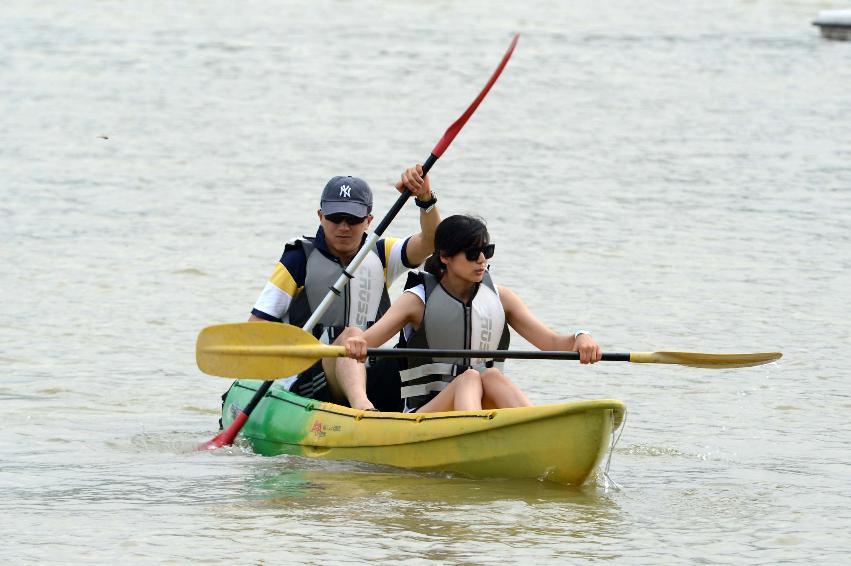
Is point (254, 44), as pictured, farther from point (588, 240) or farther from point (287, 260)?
point (287, 260)

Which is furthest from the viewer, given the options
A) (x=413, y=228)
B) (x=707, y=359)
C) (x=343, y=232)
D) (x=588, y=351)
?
(x=413, y=228)

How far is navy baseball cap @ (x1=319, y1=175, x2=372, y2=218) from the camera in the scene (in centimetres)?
686

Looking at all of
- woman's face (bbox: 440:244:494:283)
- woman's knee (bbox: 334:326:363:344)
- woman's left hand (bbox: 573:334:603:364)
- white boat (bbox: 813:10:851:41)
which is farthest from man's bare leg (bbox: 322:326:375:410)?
white boat (bbox: 813:10:851:41)

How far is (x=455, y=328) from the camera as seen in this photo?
646 cm

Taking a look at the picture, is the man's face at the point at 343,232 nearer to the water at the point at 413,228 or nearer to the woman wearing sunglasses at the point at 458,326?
the woman wearing sunglasses at the point at 458,326

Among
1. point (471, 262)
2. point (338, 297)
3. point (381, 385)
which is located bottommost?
point (381, 385)

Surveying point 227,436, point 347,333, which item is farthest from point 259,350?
point 227,436

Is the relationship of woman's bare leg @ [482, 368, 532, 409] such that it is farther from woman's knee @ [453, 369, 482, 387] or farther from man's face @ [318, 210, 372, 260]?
man's face @ [318, 210, 372, 260]

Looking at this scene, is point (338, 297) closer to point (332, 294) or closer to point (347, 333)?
point (332, 294)

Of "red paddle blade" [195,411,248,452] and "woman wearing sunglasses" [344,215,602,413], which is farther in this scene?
"red paddle blade" [195,411,248,452]

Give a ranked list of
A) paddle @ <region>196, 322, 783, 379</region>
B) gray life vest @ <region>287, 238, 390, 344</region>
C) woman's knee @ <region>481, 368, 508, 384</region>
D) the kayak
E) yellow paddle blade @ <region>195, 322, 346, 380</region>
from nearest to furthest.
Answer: the kayak, paddle @ <region>196, 322, 783, 379</region>, woman's knee @ <region>481, 368, 508, 384</region>, yellow paddle blade @ <region>195, 322, 346, 380</region>, gray life vest @ <region>287, 238, 390, 344</region>

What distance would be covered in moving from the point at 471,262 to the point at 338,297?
83 centimetres

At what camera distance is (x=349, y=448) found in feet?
21.5

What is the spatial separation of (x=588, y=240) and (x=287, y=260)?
641cm
